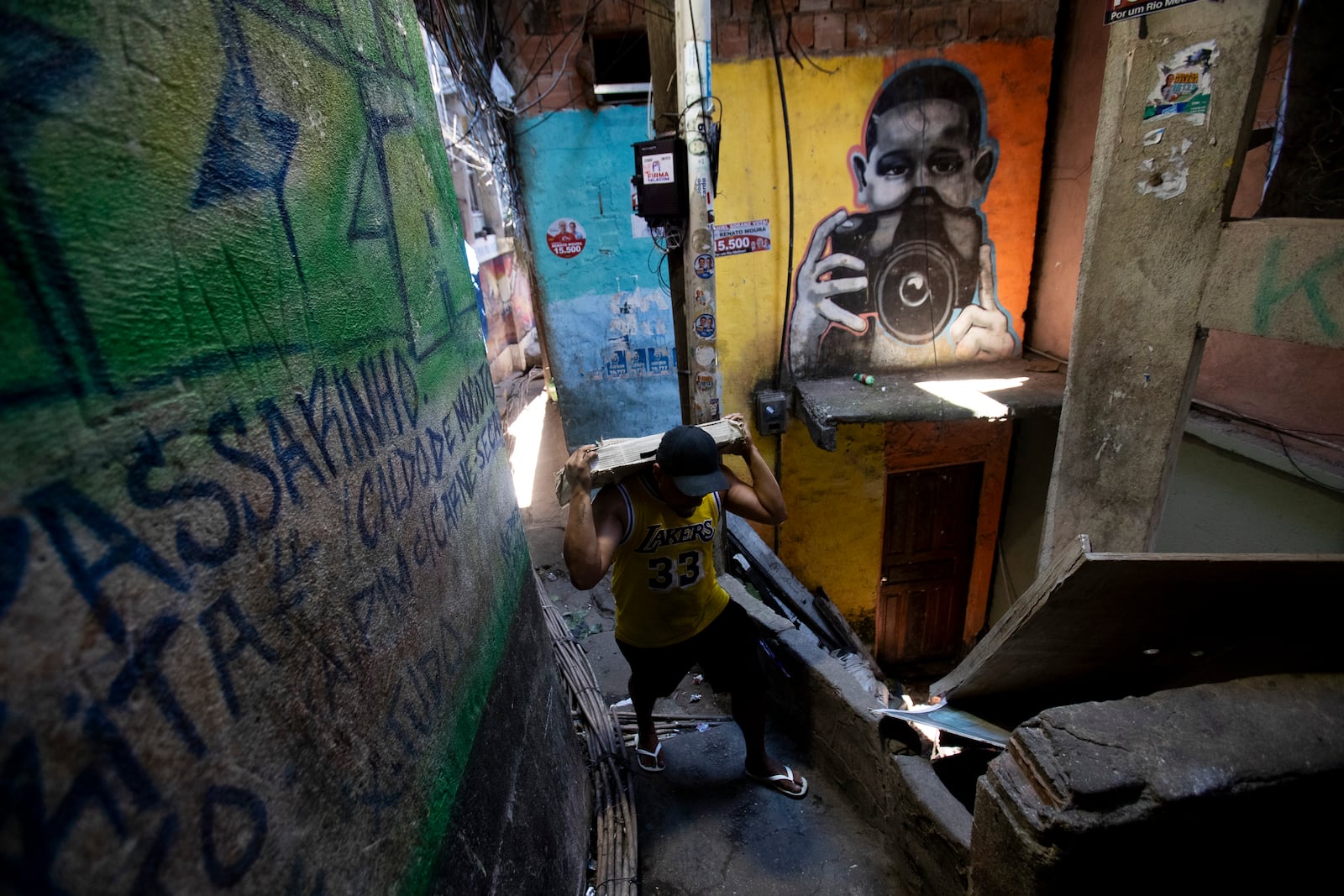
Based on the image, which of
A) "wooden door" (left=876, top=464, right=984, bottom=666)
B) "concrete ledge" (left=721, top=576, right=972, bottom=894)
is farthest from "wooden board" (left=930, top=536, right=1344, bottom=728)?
"wooden door" (left=876, top=464, right=984, bottom=666)

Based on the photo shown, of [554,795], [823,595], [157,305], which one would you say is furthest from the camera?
[823,595]

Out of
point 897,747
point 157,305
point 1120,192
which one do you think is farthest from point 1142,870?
point 1120,192

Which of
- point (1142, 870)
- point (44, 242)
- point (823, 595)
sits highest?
point (44, 242)

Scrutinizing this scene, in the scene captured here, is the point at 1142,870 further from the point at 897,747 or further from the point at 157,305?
the point at 157,305

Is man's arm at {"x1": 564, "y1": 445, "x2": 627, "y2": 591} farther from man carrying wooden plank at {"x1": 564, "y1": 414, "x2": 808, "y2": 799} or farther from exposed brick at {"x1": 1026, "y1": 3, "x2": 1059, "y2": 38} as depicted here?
exposed brick at {"x1": 1026, "y1": 3, "x2": 1059, "y2": 38}

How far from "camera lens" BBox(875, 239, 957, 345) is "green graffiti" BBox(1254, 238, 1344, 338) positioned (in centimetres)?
378

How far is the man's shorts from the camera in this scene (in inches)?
127

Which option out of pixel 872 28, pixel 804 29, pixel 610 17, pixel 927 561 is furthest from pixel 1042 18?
pixel 927 561

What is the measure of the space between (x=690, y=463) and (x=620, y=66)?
6364mm

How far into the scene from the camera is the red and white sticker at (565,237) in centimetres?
773

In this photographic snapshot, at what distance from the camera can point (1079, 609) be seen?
231 cm

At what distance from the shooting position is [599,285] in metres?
8.09

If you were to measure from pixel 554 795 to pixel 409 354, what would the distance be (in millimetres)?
1950

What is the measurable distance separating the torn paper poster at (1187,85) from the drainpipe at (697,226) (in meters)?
2.70
